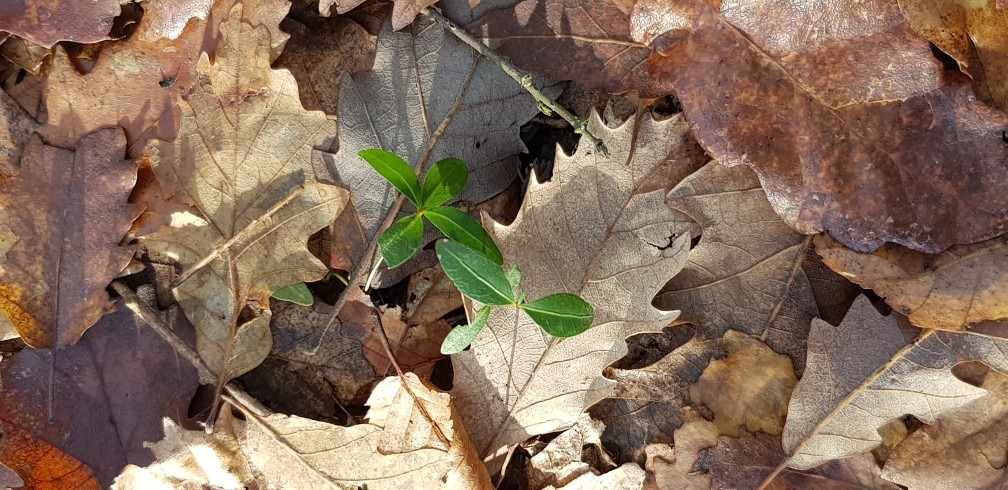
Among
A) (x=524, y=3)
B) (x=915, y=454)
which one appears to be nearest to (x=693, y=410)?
(x=915, y=454)

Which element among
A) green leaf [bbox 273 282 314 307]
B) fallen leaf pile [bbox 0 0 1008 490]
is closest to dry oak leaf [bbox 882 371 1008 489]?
fallen leaf pile [bbox 0 0 1008 490]

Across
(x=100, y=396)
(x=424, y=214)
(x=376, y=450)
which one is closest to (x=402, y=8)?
(x=424, y=214)

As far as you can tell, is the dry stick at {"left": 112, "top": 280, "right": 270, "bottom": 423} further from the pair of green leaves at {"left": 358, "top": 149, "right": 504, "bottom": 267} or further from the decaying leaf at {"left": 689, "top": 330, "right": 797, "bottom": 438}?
the decaying leaf at {"left": 689, "top": 330, "right": 797, "bottom": 438}

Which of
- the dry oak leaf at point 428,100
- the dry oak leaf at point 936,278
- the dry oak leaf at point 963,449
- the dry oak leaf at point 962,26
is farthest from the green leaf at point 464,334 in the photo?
the dry oak leaf at point 962,26

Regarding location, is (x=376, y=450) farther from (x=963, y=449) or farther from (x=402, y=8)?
(x=963, y=449)

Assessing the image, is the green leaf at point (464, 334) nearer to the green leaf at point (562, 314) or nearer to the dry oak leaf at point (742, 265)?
the green leaf at point (562, 314)

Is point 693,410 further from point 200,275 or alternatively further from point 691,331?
point 200,275
